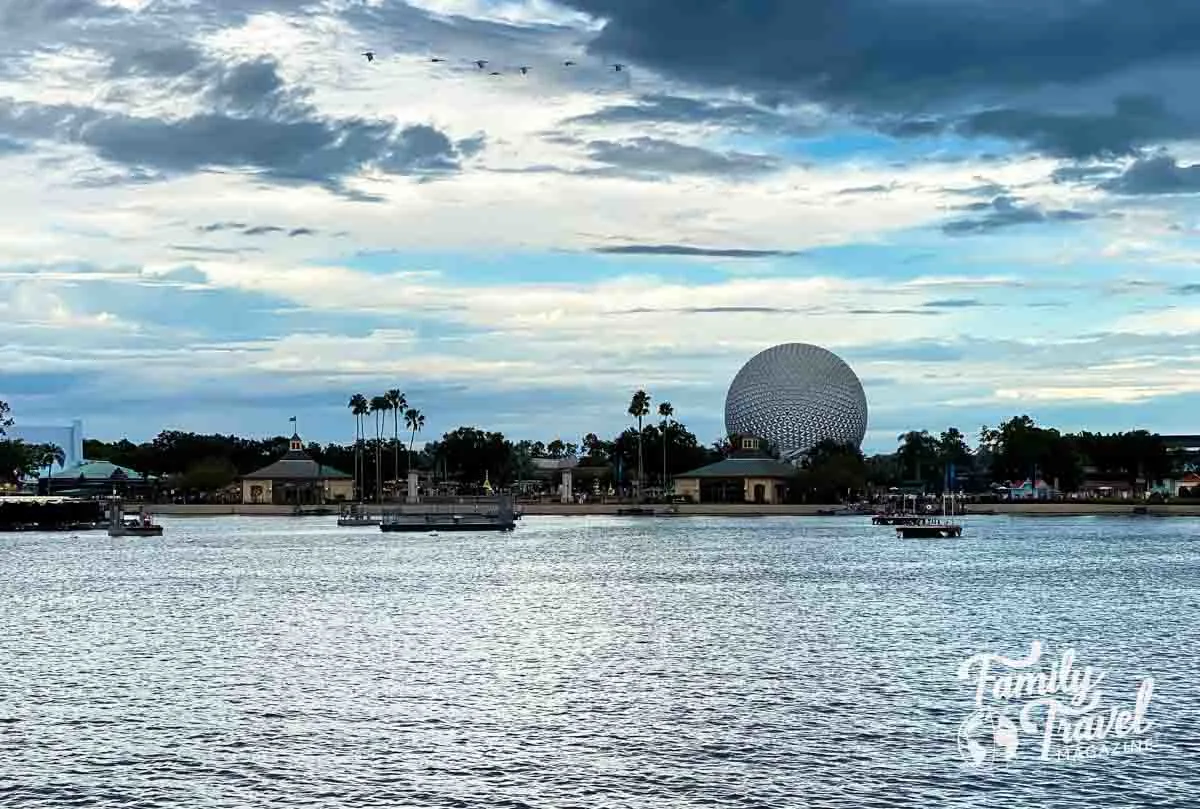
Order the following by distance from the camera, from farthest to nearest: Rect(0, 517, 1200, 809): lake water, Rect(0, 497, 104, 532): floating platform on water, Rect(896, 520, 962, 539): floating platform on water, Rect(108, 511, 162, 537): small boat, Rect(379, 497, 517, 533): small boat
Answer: Rect(0, 497, 104, 532): floating platform on water, Rect(379, 497, 517, 533): small boat, Rect(108, 511, 162, 537): small boat, Rect(896, 520, 962, 539): floating platform on water, Rect(0, 517, 1200, 809): lake water

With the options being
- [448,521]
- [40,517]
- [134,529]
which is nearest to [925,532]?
[448,521]

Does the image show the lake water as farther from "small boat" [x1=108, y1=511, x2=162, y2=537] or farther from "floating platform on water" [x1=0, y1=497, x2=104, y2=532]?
"floating platform on water" [x1=0, y1=497, x2=104, y2=532]

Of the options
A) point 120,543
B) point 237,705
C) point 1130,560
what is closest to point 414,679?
point 237,705

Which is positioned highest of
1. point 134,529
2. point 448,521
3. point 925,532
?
point 448,521

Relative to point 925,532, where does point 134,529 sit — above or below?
above

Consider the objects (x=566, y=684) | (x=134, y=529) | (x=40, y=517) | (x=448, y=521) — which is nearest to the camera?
(x=566, y=684)

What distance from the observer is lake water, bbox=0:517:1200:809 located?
3694cm

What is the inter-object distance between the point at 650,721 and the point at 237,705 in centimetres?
1154

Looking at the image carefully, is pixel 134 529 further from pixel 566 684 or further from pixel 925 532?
pixel 566 684

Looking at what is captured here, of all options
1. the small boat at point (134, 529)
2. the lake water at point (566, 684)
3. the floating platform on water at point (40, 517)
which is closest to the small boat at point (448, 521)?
the small boat at point (134, 529)

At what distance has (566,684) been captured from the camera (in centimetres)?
5203

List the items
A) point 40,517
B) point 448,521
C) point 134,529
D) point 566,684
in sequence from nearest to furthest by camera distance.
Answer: point 566,684 → point 134,529 → point 448,521 → point 40,517

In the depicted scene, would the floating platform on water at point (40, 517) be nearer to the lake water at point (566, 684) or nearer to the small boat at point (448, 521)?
the small boat at point (448, 521)

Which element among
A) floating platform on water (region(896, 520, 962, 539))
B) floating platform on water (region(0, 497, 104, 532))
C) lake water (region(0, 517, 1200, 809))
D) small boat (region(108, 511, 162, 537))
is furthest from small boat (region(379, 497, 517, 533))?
lake water (region(0, 517, 1200, 809))
